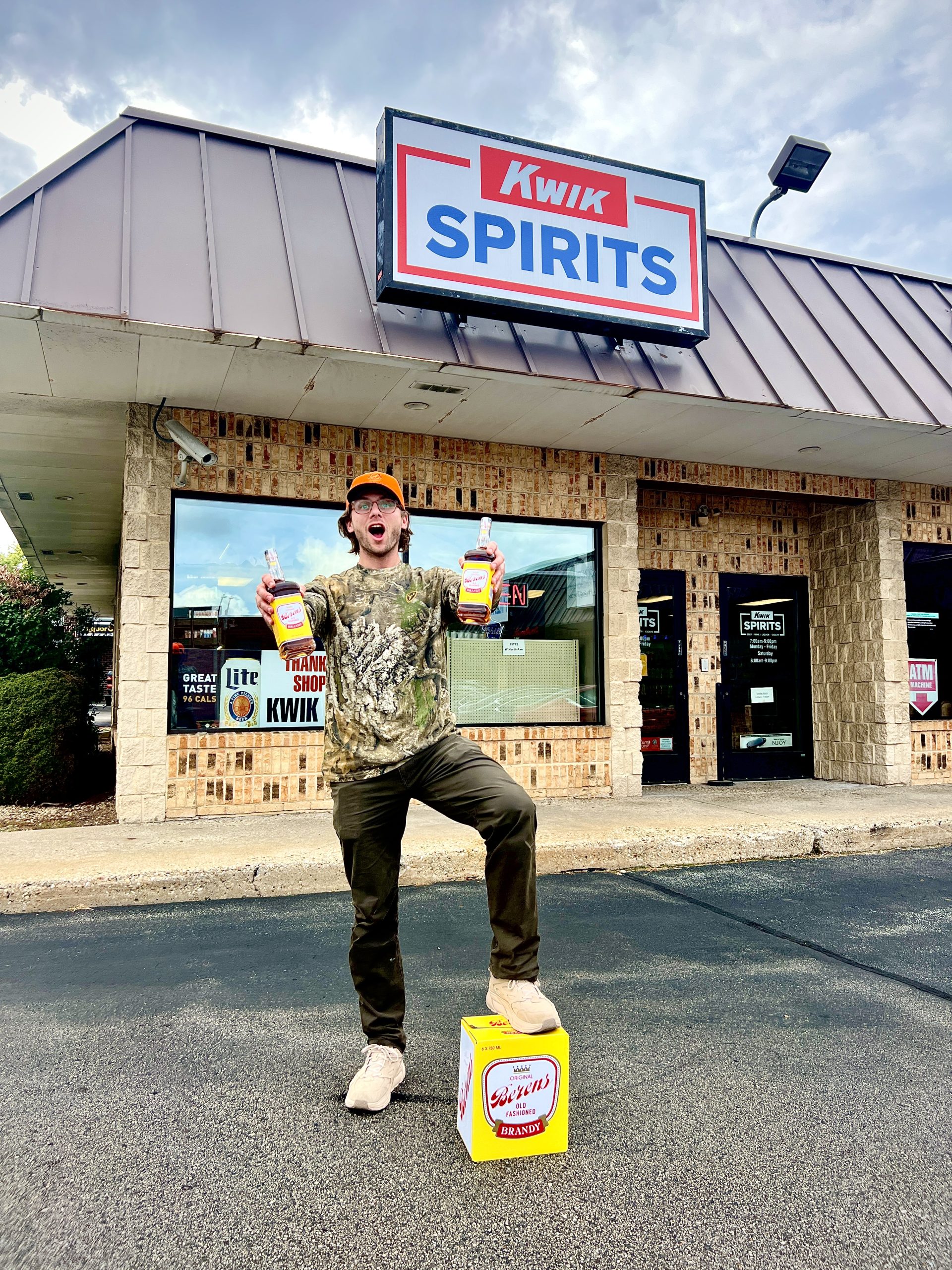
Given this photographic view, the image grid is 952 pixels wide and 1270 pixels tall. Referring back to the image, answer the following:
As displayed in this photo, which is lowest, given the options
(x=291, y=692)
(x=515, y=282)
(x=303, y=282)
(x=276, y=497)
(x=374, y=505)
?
(x=291, y=692)

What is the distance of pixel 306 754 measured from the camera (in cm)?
823

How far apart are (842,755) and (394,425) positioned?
7034 mm

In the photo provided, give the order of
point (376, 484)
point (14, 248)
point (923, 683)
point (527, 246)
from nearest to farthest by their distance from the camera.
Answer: point (376, 484) → point (14, 248) → point (527, 246) → point (923, 683)

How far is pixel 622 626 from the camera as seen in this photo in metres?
9.52

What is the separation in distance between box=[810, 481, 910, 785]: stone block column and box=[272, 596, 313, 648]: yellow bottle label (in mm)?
9505

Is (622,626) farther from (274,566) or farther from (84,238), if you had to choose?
(274,566)

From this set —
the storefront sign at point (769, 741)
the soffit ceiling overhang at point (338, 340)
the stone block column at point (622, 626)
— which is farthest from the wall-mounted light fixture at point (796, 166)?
the storefront sign at point (769, 741)

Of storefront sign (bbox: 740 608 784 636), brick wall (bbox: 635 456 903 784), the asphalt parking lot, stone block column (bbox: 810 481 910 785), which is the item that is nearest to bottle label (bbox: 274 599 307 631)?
the asphalt parking lot

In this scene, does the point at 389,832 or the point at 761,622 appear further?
the point at 761,622

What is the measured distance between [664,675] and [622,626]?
4.82ft

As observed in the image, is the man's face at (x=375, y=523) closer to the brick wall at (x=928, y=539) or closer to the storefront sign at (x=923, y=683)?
the brick wall at (x=928, y=539)

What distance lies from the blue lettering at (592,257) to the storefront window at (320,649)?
2724 mm

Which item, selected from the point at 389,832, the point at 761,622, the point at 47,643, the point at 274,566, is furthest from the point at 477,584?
the point at 47,643

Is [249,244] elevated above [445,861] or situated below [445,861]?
above
